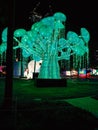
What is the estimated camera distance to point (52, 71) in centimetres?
2533

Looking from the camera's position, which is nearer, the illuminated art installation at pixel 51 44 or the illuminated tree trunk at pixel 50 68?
the illuminated art installation at pixel 51 44

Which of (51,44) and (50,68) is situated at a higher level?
(51,44)

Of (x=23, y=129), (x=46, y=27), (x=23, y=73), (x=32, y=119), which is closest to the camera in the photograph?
(x=23, y=129)

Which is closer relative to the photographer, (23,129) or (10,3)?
(23,129)

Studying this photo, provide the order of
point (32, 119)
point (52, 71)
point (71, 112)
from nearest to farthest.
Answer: point (32, 119) < point (71, 112) < point (52, 71)

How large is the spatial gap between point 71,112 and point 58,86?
13633 millimetres

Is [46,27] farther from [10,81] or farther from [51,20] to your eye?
[10,81]

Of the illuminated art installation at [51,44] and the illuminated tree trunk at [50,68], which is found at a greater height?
the illuminated art installation at [51,44]

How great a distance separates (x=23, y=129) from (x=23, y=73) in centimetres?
4076

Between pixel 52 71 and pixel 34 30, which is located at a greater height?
pixel 34 30

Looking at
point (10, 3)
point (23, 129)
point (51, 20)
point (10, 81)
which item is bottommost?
point (23, 129)

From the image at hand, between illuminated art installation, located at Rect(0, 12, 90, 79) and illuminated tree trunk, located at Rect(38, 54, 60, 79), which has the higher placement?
illuminated art installation, located at Rect(0, 12, 90, 79)

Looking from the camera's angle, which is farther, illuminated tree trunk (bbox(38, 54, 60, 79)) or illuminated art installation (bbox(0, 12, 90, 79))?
illuminated tree trunk (bbox(38, 54, 60, 79))

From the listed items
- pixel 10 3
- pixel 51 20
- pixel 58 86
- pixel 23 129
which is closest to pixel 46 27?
pixel 51 20
